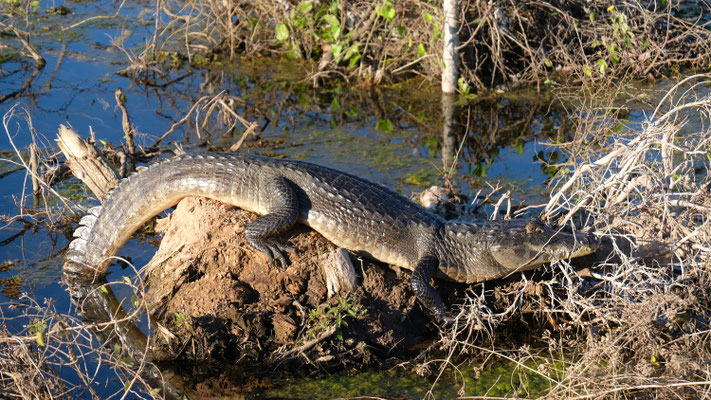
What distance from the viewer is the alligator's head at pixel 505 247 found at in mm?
5484

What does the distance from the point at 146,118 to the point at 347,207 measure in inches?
177

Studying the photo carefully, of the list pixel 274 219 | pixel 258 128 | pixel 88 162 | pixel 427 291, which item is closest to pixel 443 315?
A: pixel 427 291

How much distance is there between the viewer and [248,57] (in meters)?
11.1

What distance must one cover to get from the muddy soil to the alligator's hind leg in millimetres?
102

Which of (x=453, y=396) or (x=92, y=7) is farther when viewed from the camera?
(x=92, y=7)

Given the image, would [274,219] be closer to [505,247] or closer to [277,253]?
[277,253]

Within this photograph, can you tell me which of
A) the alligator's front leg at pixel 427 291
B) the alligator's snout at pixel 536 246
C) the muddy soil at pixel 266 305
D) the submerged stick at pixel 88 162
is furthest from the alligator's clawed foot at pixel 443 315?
the submerged stick at pixel 88 162

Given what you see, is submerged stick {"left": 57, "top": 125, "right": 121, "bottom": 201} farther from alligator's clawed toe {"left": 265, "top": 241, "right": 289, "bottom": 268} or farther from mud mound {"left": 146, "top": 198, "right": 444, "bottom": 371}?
alligator's clawed toe {"left": 265, "top": 241, "right": 289, "bottom": 268}

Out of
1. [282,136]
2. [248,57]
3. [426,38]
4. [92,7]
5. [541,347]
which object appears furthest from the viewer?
[92,7]

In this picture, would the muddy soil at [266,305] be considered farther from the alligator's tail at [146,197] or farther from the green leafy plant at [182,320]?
the alligator's tail at [146,197]

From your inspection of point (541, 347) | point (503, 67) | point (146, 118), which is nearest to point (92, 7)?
point (146, 118)

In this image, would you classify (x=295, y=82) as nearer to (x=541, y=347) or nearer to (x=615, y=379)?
(x=541, y=347)

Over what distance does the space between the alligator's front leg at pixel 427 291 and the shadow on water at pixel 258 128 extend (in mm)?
2191

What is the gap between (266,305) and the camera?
5.19m
